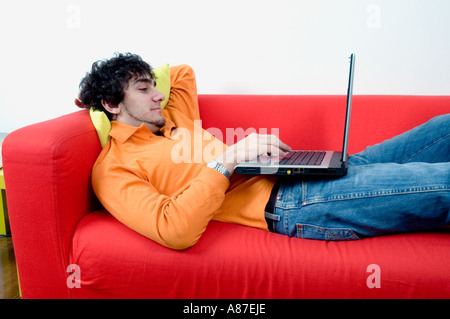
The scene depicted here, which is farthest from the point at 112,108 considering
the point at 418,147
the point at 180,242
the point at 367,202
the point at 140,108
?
the point at 418,147

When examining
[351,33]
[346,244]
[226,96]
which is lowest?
[346,244]

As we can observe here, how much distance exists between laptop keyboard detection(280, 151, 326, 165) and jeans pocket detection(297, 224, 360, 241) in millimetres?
187

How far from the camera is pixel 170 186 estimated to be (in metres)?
1.24

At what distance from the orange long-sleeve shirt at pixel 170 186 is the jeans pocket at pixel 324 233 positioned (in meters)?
0.12

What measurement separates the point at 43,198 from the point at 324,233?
0.76 metres

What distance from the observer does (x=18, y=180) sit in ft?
3.59

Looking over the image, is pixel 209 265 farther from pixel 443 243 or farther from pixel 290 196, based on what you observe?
pixel 443 243

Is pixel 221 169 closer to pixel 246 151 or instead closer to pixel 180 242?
pixel 246 151

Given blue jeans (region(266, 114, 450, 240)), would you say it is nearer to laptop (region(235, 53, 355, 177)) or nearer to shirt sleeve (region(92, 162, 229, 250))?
laptop (region(235, 53, 355, 177))

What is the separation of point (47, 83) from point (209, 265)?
1.54 meters

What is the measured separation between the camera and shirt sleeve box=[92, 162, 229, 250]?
1030 mm

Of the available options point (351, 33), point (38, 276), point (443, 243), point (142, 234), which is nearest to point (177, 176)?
point (142, 234)
